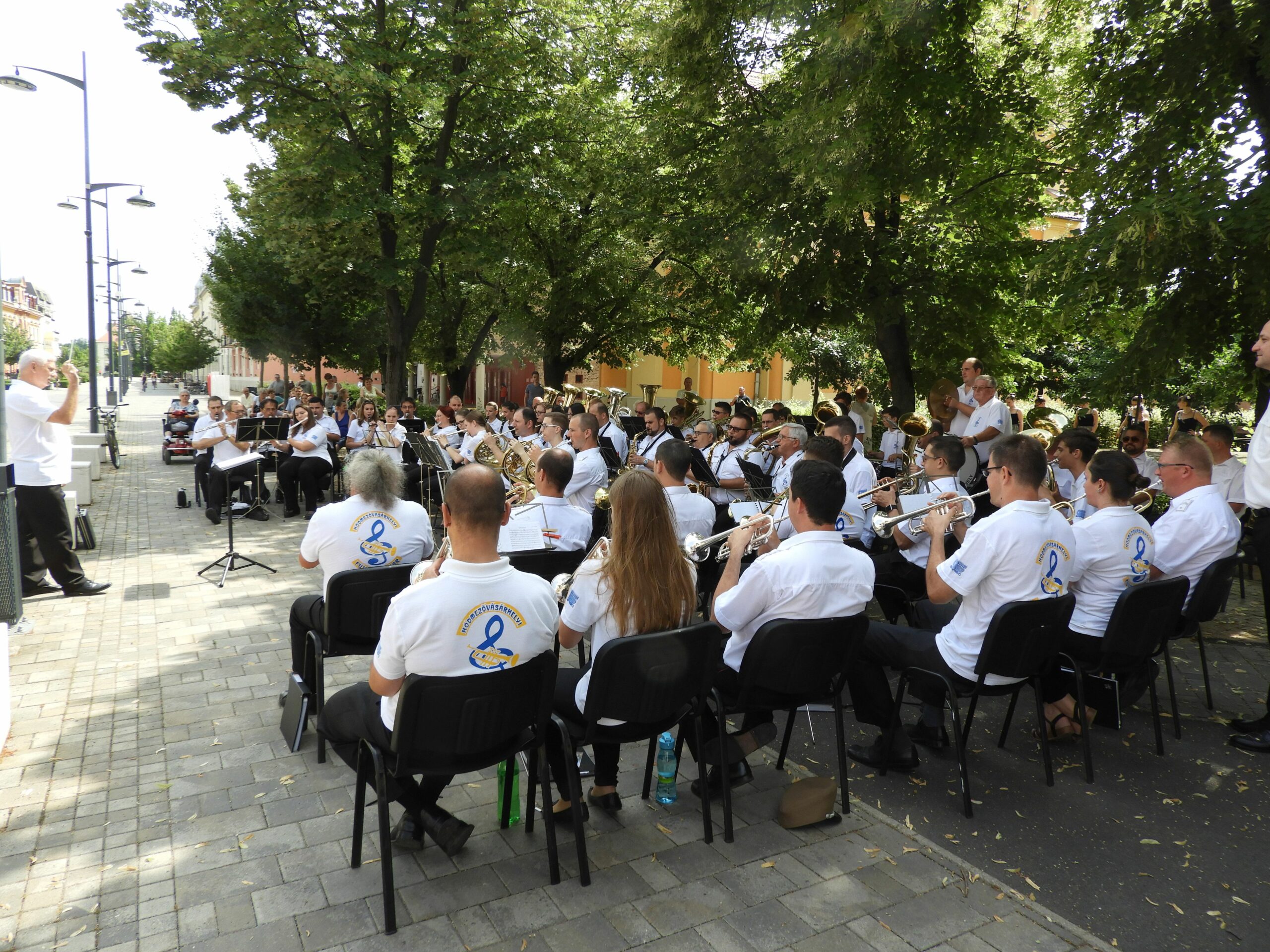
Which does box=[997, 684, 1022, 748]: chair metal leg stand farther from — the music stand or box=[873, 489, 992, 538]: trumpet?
the music stand

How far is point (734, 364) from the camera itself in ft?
63.7

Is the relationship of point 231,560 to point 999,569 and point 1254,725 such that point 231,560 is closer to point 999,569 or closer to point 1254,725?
point 999,569

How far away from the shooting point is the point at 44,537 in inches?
274

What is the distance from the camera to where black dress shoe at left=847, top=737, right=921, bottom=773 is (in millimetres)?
4172

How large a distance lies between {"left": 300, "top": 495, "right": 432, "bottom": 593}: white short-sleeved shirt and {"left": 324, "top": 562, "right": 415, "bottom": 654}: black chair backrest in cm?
10

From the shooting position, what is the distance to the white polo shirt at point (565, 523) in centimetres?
512

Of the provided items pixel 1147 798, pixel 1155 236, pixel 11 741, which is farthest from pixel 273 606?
pixel 1155 236

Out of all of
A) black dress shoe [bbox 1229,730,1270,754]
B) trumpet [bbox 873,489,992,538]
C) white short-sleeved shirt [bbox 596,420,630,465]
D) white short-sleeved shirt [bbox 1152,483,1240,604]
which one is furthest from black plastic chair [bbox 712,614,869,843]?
white short-sleeved shirt [bbox 596,420,630,465]

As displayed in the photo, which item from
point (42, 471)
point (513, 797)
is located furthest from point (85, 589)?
point (513, 797)

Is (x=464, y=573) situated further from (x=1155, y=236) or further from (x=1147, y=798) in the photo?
(x=1155, y=236)

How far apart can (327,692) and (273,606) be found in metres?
2.27

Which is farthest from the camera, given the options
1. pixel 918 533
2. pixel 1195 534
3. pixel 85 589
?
pixel 85 589

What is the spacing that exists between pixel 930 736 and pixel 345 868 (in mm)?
2965

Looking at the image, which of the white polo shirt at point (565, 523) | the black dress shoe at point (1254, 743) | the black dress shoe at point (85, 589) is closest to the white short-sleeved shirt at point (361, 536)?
the white polo shirt at point (565, 523)
